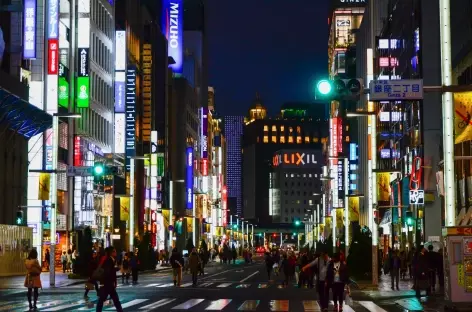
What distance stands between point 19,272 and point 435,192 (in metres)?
30.9

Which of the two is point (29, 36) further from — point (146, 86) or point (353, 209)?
point (146, 86)

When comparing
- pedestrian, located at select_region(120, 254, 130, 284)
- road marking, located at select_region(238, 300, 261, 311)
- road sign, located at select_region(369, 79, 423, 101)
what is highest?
road sign, located at select_region(369, 79, 423, 101)

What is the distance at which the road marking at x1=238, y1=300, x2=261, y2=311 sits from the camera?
102 ft

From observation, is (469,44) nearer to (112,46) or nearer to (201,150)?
(112,46)

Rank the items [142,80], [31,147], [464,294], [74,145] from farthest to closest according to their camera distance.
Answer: [142,80] → [74,145] → [31,147] → [464,294]

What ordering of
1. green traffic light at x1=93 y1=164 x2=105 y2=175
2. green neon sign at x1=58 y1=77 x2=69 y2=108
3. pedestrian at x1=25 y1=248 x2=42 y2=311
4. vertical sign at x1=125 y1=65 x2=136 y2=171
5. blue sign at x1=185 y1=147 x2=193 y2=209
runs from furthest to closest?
blue sign at x1=185 y1=147 x2=193 y2=209
vertical sign at x1=125 y1=65 x2=136 y2=171
green neon sign at x1=58 y1=77 x2=69 y2=108
green traffic light at x1=93 y1=164 x2=105 y2=175
pedestrian at x1=25 y1=248 x2=42 y2=311

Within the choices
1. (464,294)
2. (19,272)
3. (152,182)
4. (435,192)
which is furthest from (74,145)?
(464,294)

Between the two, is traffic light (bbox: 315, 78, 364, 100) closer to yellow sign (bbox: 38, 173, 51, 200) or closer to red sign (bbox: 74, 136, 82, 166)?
yellow sign (bbox: 38, 173, 51, 200)

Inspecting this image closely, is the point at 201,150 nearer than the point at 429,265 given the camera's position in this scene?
No

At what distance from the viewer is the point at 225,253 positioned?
120312 millimetres

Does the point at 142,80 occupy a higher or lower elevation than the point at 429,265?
higher

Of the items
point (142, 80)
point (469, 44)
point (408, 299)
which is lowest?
point (408, 299)

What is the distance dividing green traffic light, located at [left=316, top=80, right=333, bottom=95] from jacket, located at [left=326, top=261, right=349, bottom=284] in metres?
7.72

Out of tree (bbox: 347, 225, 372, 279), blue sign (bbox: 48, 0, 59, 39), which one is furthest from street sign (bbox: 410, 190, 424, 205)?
blue sign (bbox: 48, 0, 59, 39)
